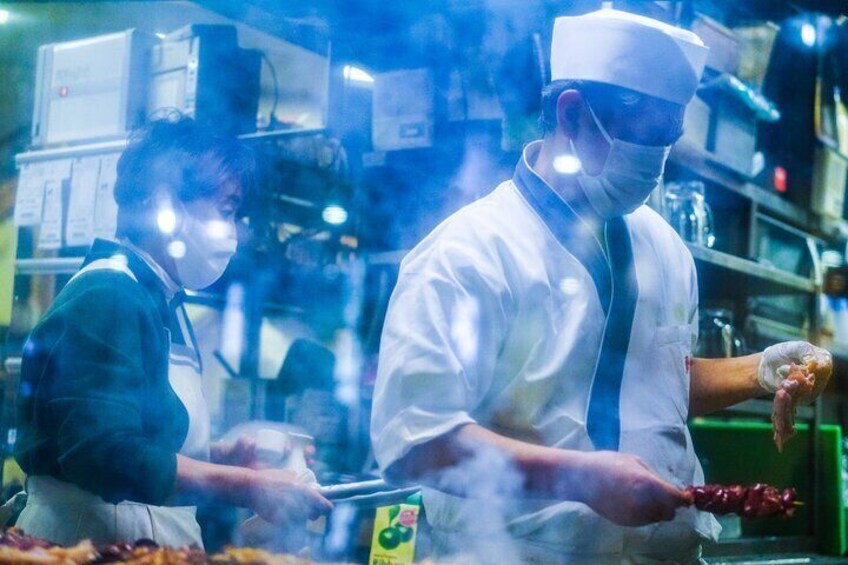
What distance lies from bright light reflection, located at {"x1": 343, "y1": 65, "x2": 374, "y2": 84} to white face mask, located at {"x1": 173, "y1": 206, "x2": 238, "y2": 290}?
938 mm

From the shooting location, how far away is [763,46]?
3.28 meters

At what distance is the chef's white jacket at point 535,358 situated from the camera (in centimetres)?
141

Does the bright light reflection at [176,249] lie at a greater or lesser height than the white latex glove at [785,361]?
greater

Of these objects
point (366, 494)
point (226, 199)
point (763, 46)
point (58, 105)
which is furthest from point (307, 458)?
point (763, 46)

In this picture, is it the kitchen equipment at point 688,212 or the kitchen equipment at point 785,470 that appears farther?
the kitchen equipment at point 785,470

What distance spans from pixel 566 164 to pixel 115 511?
0.95 meters

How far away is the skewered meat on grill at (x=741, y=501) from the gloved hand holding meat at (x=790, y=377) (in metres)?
0.21

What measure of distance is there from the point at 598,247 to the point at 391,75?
117 centimetres

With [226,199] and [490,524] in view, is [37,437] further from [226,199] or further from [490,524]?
[490,524]

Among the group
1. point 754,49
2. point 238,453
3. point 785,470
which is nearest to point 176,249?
point 238,453

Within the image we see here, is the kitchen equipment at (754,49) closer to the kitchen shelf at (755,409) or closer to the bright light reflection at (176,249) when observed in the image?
the kitchen shelf at (755,409)

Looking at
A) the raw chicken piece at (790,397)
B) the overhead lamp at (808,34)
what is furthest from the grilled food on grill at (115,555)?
the overhead lamp at (808,34)

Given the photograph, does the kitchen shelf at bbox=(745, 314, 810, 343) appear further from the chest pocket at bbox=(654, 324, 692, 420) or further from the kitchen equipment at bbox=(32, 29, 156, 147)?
the kitchen equipment at bbox=(32, 29, 156, 147)

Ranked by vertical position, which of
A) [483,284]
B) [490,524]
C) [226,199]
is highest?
[226,199]
